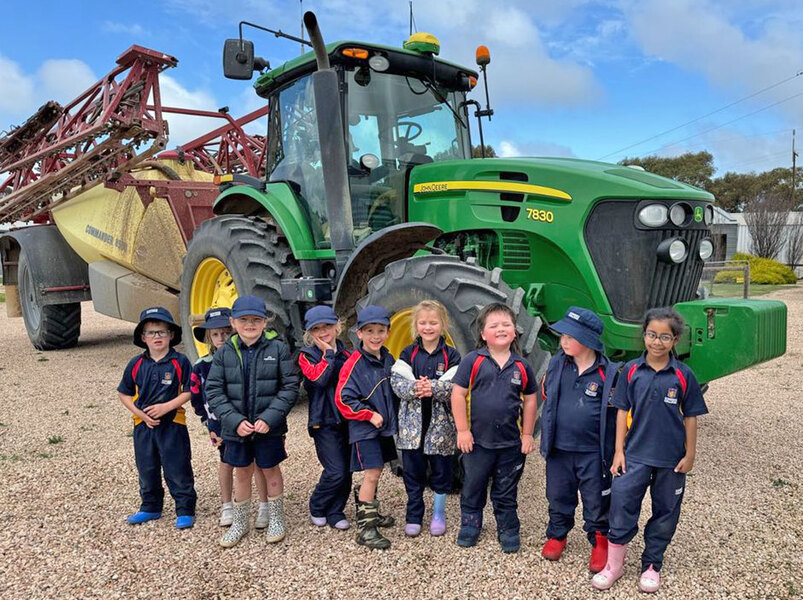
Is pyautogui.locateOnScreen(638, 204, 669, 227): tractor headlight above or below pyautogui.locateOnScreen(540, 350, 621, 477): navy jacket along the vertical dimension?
above

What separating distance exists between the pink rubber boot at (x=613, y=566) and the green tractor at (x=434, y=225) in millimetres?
1105

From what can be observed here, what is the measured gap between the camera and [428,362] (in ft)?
11.3

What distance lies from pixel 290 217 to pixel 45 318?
217 inches

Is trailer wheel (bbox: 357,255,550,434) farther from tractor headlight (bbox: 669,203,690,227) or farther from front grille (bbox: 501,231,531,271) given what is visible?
tractor headlight (bbox: 669,203,690,227)

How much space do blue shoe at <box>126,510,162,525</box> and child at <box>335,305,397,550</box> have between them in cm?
118

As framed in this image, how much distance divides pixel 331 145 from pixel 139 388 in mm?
2126

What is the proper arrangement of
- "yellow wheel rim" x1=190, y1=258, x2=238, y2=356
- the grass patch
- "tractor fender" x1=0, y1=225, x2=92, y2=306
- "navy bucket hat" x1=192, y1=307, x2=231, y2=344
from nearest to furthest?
"navy bucket hat" x1=192, y1=307, x2=231, y2=344 → "yellow wheel rim" x1=190, y1=258, x2=238, y2=356 → "tractor fender" x1=0, y1=225, x2=92, y2=306 → the grass patch

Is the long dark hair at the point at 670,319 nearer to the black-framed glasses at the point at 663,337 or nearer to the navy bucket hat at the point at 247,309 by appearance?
the black-framed glasses at the point at 663,337

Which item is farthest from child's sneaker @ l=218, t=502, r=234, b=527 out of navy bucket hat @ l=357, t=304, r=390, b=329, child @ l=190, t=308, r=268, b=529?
navy bucket hat @ l=357, t=304, r=390, b=329

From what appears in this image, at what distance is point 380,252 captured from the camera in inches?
187

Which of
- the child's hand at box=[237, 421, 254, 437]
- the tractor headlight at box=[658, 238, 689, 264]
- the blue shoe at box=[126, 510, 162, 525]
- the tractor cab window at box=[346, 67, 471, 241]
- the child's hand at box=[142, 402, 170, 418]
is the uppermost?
the tractor cab window at box=[346, 67, 471, 241]

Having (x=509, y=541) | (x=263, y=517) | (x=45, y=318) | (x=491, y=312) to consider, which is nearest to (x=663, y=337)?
(x=491, y=312)

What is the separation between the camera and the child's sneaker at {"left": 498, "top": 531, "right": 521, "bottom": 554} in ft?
10.5

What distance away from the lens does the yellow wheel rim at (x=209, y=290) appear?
6.05 m
